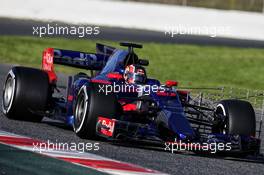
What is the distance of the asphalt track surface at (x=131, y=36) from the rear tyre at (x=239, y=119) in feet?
65.9

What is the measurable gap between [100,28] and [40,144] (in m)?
24.7

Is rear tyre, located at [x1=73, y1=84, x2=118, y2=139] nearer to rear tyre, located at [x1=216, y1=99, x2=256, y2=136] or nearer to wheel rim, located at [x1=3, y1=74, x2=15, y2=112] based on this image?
rear tyre, located at [x1=216, y1=99, x2=256, y2=136]

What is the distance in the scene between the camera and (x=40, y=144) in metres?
10.3

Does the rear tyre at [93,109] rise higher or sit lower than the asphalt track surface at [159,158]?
higher

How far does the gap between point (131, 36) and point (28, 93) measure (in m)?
21.2

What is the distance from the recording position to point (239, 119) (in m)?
11.3

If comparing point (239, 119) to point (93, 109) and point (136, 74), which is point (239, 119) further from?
point (93, 109)

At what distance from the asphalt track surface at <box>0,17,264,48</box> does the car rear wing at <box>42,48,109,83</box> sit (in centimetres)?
1780

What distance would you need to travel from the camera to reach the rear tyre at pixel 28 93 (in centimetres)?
1223

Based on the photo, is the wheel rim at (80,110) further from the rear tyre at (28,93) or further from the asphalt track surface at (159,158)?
the rear tyre at (28,93)

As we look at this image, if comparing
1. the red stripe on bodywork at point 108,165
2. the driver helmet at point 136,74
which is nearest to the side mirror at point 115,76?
the driver helmet at point 136,74

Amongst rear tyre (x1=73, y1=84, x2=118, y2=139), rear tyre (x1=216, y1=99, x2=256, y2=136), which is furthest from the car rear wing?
rear tyre (x1=216, y1=99, x2=256, y2=136)

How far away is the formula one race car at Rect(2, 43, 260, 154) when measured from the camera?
35.0ft

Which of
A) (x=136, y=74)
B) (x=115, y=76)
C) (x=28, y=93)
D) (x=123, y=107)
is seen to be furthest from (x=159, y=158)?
(x=28, y=93)
